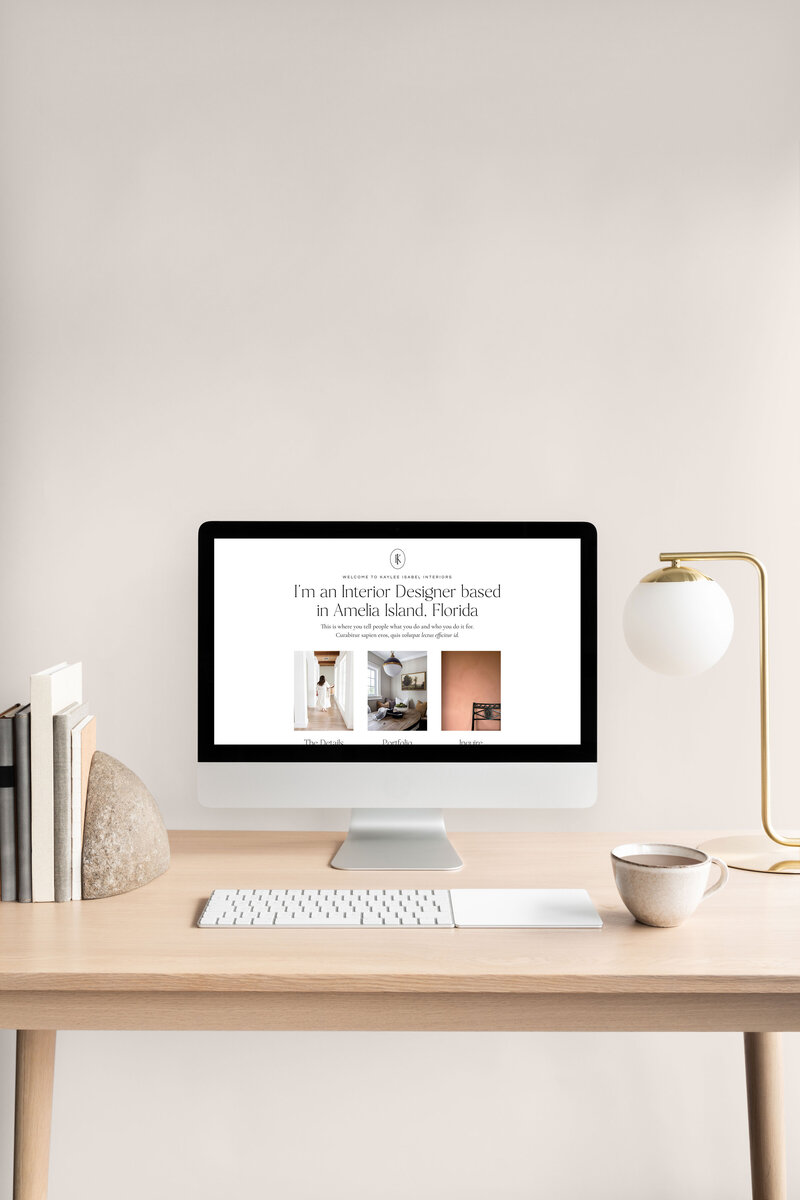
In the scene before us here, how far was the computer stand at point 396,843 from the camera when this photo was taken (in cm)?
130

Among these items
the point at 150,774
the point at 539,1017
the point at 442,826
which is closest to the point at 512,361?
the point at 442,826

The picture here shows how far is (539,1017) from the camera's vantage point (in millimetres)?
987

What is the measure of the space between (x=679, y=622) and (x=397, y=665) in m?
0.41

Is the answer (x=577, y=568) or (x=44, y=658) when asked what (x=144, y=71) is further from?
(x=577, y=568)

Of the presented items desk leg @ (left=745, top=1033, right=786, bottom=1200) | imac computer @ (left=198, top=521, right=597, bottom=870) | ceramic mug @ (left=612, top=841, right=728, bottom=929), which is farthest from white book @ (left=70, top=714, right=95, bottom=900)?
desk leg @ (left=745, top=1033, right=786, bottom=1200)

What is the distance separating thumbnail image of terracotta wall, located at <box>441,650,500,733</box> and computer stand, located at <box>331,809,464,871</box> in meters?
0.17

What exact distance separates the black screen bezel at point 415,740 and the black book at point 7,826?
0.27 m

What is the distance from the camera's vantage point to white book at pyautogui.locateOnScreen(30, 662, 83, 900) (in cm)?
119

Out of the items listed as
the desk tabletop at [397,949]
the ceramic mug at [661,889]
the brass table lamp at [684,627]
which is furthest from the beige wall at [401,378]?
the ceramic mug at [661,889]

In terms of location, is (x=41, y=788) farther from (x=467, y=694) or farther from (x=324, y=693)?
(x=467, y=694)

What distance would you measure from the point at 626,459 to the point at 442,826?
2.36ft

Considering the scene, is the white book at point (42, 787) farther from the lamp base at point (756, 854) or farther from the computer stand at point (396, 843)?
the lamp base at point (756, 854)

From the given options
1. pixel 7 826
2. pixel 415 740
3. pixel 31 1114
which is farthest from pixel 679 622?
pixel 31 1114

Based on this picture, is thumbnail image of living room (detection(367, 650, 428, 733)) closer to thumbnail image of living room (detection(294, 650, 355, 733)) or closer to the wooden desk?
thumbnail image of living room (detection(294, 650, 355, 733))
